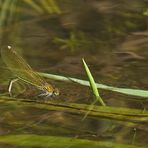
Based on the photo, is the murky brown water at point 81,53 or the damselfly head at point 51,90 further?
the damselfly head at point 51,90

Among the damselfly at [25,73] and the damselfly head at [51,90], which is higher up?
the damselfly at [25,73]

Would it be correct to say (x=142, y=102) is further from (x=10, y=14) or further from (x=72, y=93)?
(x=10, y=14)

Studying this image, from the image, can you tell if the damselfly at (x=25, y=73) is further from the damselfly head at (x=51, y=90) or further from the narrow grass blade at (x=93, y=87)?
the narrow grass blade at (x=93, y=87)

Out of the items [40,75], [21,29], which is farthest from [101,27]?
[40,75]

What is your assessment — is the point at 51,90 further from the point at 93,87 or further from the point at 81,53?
the point at 81,53

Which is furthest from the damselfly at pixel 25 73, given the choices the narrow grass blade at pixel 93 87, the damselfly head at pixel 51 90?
the narrow grass blade at pixel 93 87
